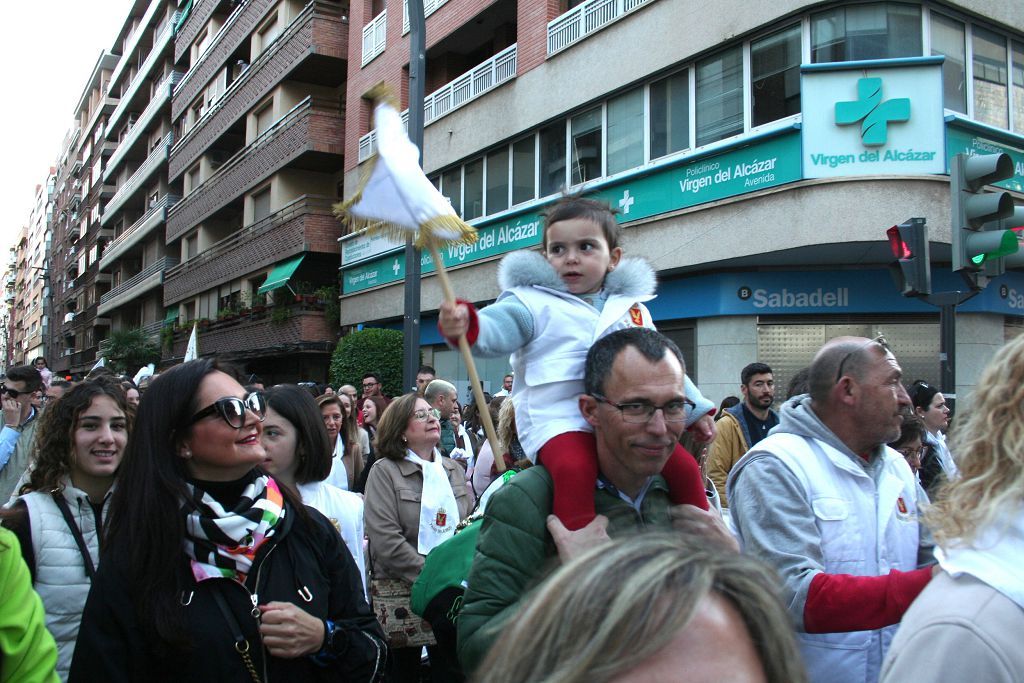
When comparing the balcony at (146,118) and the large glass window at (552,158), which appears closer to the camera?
the large glass window at (552,158)

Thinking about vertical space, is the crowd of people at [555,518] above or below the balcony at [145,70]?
below

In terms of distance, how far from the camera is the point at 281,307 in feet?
81.0

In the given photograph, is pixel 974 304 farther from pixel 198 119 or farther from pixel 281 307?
pixel 198 119

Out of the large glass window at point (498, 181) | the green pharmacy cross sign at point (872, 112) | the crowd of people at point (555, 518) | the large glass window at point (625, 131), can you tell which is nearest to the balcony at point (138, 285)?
the large glass window at point (498, 181)

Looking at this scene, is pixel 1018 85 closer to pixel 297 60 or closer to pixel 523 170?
pixel 523 170

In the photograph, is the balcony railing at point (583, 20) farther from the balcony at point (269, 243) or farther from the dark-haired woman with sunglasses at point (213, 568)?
the dark-haired woman with sunglasses at point (213, 568)

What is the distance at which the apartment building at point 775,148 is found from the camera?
11.2 m

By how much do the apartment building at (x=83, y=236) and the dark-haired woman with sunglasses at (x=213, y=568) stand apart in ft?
182

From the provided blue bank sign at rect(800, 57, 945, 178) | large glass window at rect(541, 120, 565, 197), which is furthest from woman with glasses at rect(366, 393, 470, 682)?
large glass window at rect(541, 120, 565, 197)

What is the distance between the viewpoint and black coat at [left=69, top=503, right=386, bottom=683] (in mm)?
2227

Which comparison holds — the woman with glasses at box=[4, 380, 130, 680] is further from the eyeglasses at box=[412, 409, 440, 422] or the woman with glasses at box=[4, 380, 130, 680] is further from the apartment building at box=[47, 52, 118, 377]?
the apartment building at box=[47, 52, 118, 377]

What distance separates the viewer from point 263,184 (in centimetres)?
2720

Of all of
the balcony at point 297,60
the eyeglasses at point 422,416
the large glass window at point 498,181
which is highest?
the balcony at point 297,60

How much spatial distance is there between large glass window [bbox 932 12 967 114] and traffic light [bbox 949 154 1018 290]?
5699mm
